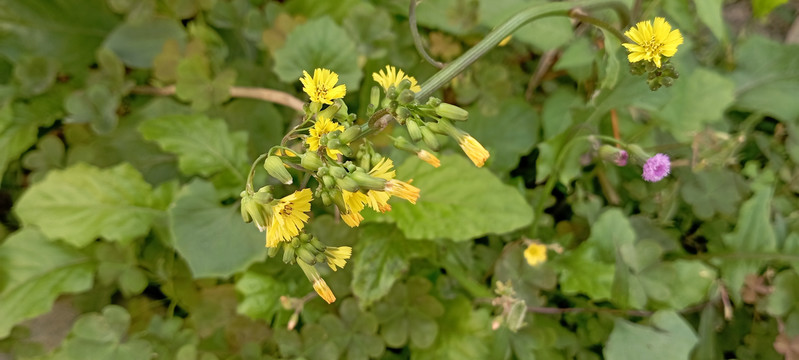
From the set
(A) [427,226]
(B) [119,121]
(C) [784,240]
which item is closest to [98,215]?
(B) [119,121]

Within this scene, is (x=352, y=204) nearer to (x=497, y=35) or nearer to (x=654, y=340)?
(x=497, y=35)

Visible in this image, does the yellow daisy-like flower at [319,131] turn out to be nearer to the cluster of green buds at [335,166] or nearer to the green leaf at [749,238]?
the cluster of green buds at [335,166]

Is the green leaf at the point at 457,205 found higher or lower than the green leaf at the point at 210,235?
higher

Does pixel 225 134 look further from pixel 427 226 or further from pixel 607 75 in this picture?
pixel 607 75

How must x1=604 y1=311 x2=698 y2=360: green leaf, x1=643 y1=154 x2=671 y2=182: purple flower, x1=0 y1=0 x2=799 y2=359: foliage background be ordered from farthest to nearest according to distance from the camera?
x1=0 y1=0 x2=799 y2=359: foliage background
x1=604 y1=311 x2=698 y2=360: green leaf
x1=643 y1=154 x2=671 y2=182: purple flower

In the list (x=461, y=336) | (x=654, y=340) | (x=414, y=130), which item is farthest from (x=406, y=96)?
(x=654, y=340)

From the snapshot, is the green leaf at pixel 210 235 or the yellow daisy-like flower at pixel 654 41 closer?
the yellow daisy-like flower at pixel 654 41

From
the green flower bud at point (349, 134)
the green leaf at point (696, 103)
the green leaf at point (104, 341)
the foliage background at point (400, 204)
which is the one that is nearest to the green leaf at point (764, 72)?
the foliage background at point (400, 204)

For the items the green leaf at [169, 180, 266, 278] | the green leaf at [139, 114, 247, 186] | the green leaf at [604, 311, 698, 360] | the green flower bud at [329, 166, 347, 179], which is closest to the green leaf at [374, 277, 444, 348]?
the green leaf at [169, 180, 266, 278]

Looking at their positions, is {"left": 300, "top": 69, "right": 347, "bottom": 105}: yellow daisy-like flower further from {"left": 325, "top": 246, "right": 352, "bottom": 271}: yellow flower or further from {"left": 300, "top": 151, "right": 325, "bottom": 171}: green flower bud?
{"left": 325, "top": 246, "right": 352, "bottom": 271}: yellow flower
